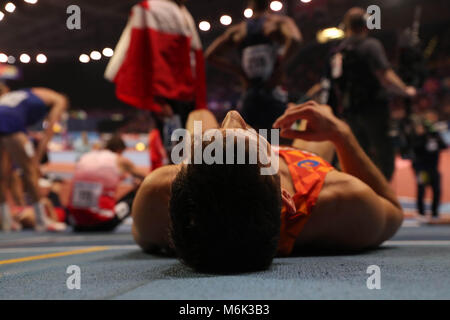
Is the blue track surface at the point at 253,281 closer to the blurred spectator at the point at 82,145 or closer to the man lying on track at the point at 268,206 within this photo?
the man lying on track at the point at 268,206

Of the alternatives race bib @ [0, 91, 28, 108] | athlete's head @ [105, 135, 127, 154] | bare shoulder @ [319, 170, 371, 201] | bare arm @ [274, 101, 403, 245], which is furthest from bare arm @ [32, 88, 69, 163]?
bare shoulder @ [319, 170, 371, 201]

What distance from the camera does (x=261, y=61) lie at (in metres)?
2.05

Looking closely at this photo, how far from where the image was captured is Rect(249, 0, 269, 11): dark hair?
1966 millimetres

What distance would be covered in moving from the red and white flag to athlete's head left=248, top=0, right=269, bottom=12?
0.30m

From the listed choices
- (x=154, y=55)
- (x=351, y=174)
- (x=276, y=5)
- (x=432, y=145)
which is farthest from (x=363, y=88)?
(x=432, y=145)

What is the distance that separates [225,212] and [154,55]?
1.36m

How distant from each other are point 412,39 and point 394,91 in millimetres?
1315

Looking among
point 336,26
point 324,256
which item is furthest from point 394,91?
point 324,256

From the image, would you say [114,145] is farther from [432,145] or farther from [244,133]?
[432,145]

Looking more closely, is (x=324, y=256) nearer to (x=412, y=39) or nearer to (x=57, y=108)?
(x=57, y=108)

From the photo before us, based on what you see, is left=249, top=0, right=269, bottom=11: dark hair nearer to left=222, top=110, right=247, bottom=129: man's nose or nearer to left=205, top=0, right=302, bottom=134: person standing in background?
left=205, top=0, right=302, bottom=134: person standing in background

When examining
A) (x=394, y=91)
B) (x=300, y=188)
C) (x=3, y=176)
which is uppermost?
(x=394, y=91)

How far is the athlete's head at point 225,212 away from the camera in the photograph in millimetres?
685
